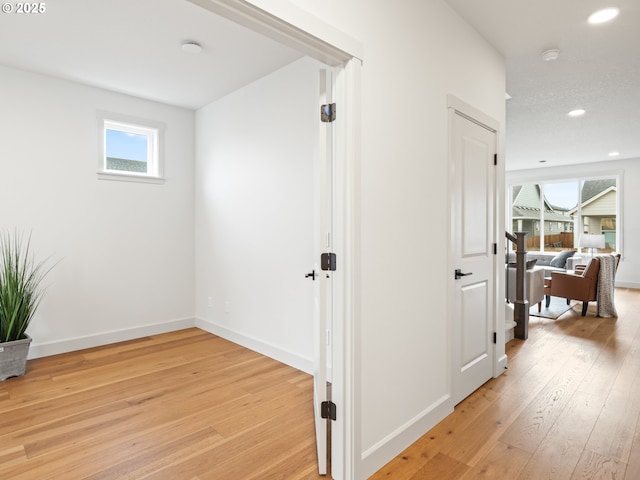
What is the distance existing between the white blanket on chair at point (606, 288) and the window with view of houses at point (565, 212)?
3278 millimetres

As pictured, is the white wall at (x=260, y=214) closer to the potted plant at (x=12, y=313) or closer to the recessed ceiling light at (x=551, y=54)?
the potted plant at (x=12, y=313)

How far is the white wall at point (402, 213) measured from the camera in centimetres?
184

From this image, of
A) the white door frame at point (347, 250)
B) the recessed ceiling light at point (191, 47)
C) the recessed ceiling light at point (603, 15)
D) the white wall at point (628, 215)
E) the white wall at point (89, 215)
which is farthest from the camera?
the white wall at point (628, 215)

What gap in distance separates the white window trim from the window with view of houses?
838cm

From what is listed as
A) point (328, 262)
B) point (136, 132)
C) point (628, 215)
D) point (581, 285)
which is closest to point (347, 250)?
point (328, 262)

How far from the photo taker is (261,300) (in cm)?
365

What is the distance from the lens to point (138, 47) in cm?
298

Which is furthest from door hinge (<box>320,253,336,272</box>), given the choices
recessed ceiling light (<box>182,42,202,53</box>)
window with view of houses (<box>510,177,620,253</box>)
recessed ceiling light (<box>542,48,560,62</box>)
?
window with view of houses (<box>510,177,620,253</box>)

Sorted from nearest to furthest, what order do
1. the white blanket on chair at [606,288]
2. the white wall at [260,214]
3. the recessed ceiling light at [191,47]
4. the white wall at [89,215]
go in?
the recessed ceiling light at [191,47] → the white wall at [260,214] → the white wall at [89,215] → the white blanket on chair at [606,288]

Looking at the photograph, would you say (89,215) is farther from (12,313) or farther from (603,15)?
(603,15)

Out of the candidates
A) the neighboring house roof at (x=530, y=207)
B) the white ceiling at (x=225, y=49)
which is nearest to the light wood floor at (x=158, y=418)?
the white ceiling at (x=225, y=49)

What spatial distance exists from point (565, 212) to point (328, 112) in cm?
920

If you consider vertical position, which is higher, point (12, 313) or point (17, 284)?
point (17, 284)

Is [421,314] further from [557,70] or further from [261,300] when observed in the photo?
[557,70]
